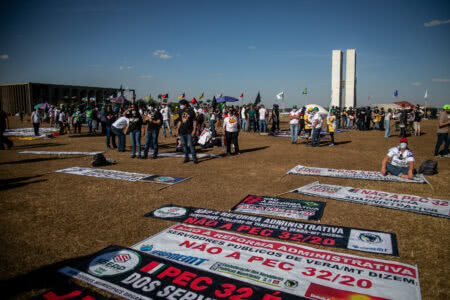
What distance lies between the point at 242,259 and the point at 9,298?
8.13 ft

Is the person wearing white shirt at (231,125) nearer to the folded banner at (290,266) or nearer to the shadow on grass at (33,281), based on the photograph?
the folded banner at (290,266)

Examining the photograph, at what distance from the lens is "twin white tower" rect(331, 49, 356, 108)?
2063 inches

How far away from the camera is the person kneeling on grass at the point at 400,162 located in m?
7.09

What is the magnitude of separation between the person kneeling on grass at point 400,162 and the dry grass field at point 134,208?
0.65 m

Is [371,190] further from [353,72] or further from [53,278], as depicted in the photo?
[353,72]

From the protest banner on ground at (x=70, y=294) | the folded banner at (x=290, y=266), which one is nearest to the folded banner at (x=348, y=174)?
the folded banner at (x=290, y=266)

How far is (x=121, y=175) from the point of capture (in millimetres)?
A: 7898

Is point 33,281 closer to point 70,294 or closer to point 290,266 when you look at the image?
→ point 70,294

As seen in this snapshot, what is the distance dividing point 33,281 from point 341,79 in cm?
5771

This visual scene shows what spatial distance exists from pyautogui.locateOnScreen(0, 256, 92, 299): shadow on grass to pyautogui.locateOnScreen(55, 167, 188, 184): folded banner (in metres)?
4.01

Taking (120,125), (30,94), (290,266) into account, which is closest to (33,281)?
(290,266)

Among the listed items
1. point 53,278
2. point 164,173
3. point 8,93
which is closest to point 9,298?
point 53,278

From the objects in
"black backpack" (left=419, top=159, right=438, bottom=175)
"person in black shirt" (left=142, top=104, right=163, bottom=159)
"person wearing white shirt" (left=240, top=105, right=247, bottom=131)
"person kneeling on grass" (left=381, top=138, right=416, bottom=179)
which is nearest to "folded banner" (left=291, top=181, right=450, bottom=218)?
"person kneeling on grass" (left=381, top=138, right=416, bottom=179)

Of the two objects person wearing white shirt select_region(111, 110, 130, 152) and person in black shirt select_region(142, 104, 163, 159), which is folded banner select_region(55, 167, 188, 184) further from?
person wearing white shirt select_region(111, 110, 130, 152)
